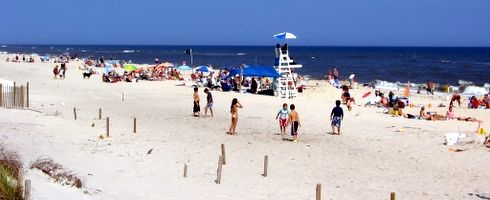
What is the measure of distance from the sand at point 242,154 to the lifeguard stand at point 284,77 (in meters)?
4.63

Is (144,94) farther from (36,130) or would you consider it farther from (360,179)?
(360,179)

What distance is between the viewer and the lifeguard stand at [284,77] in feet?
95.6

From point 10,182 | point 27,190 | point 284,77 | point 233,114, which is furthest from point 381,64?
point 27,190

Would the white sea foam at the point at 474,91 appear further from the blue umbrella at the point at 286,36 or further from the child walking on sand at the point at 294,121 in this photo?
the child walking on sand at the point at 294,121

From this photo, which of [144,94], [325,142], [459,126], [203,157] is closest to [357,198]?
[203,157]

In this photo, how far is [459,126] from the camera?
799 inches

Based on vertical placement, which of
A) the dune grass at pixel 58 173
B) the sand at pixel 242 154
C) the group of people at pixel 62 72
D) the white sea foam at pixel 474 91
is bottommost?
the sand at pixel 242 154

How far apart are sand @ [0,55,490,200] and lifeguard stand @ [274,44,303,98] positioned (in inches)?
182

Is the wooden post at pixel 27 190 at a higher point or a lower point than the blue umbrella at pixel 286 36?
lower

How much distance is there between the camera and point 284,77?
29.3 m

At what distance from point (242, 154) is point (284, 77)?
49.1 ft

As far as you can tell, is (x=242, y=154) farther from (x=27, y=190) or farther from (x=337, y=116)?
(x=27, y=190)

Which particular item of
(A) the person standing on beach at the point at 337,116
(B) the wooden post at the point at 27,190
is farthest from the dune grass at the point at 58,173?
(A) the person standing on beach at the point at 337,116

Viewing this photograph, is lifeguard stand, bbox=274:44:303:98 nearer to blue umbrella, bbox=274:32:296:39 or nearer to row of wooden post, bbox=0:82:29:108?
blue umbrella, bbox=274:32:296:39
